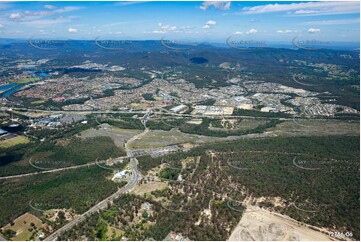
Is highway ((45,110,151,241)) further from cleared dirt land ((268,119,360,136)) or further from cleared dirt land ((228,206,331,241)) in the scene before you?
cleared dirt land ((268,119,360,136))

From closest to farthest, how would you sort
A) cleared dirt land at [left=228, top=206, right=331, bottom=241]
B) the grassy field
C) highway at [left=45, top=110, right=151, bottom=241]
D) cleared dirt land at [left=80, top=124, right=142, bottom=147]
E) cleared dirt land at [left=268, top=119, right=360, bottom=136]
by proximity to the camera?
cleared dirt land at [left=228, top=206, right=331, bottom=241], highway at [left=45, top=110, right=151, bottom=241], the grassy field, cleared dirt land at [left=80, top=124, right=142, bottom=147], cleared dirt land at [left=268, top=119, right=360, bottom=136]

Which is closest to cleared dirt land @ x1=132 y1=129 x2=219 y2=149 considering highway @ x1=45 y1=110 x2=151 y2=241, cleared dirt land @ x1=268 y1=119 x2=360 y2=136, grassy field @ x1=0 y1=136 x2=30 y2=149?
highway @ x1=45 y1=110 x2=151 y2=241

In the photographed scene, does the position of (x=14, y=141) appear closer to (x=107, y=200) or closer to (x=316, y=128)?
(x=107, y=200)

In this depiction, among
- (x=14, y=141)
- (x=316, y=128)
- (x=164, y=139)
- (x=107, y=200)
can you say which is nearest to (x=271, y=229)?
(x=107, y=200)

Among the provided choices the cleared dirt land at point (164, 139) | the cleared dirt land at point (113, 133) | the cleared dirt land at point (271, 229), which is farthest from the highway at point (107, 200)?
the cleared dirt land at point (271, 229)

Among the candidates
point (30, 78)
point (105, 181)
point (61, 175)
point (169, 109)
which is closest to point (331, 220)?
point (105, 181)

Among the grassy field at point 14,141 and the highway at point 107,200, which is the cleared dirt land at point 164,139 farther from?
the grassy field at point 14,141

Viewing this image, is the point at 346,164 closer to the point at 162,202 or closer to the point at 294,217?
the point at 294,217
